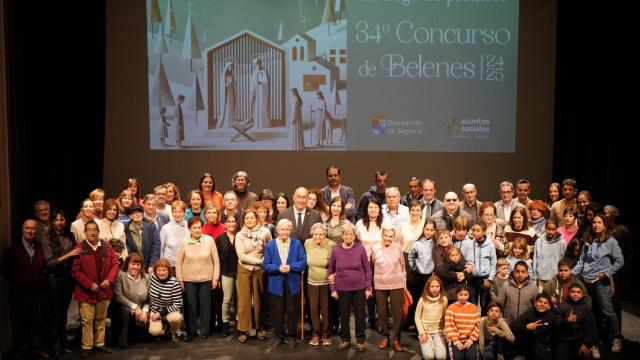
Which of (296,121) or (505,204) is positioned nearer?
(505,204)

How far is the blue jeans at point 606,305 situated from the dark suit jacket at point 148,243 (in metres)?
3.92

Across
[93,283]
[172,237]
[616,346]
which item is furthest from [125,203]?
[616,346]

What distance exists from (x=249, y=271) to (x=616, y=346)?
323 centimetres

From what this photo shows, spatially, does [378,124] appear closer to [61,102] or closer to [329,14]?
[329,14]

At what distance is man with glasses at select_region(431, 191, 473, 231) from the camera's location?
5.84 metres

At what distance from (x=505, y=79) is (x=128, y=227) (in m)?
4.84

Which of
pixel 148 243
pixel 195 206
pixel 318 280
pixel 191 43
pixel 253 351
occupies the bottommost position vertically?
pixel 253 351

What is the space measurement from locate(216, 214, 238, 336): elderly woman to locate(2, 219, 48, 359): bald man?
4.90 ft

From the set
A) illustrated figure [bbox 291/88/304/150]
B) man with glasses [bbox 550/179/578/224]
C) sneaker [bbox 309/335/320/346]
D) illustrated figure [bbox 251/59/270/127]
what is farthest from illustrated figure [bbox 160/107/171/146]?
man with glasses [bbox 550/179/578/224]

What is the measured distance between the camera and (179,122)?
25.7 ft

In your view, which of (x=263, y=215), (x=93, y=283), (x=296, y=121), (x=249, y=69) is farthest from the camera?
(x=296, y=121)

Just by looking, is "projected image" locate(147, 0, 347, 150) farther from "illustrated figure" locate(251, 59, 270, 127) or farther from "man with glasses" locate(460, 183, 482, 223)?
"man with glasses" locate(460, 183, 482, 223)

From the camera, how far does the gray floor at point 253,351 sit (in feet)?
17.0

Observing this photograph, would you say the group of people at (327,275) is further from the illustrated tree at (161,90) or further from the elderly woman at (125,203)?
the illustrated tree at (161,90)
